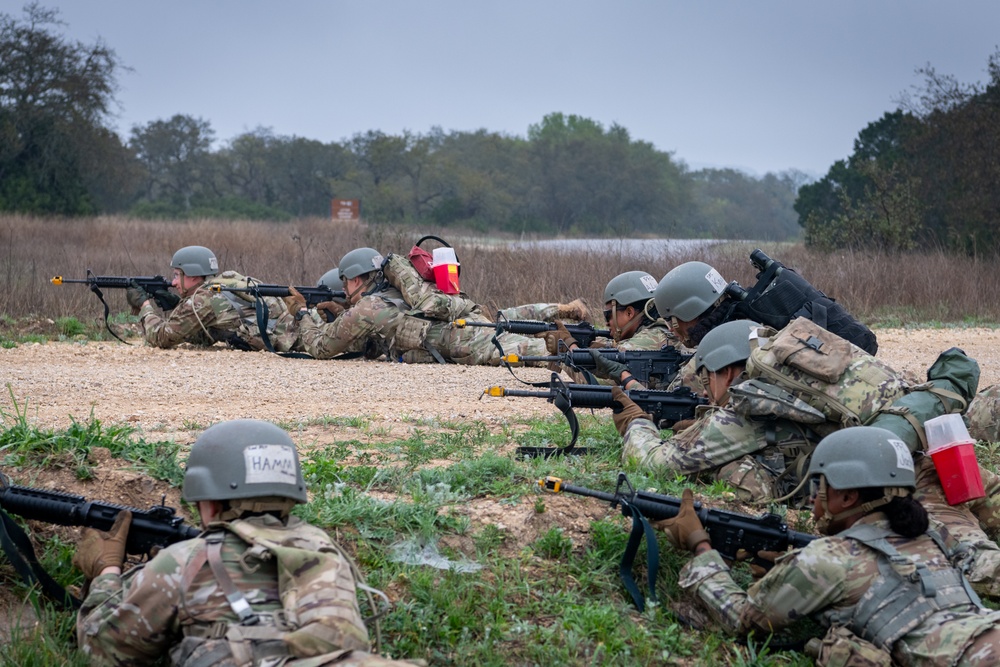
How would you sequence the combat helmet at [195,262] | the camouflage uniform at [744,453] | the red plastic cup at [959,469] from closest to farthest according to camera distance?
the red plastic cup at [959,469] < the camouflage uniform at [744,453] < the combat helmet at [195,262]

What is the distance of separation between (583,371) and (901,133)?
23086mm

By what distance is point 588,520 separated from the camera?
5.50 meters

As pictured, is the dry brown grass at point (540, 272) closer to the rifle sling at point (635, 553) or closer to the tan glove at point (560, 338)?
the tan glove at point (560, 338)

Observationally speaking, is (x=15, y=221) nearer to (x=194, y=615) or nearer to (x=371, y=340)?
(x=371, y=340)

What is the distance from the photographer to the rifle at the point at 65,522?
4.22 m

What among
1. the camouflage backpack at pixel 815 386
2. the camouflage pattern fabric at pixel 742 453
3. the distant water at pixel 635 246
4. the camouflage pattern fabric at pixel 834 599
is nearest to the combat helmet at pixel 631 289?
the camouflage pattern fabric at pixel 742 453

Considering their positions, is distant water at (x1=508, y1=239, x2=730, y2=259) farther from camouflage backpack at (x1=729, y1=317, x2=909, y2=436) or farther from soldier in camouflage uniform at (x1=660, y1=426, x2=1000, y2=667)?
soldier in camouflage uniform at (x1=660, y1=426, x2=1000, y2=667)

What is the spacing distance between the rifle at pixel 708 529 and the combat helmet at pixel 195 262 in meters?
7.93

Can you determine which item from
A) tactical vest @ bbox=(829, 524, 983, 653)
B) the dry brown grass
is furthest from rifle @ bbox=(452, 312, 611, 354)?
tactical vest @ bbox=(829, 524, 983, 653)

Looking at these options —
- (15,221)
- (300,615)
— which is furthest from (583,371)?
(15,221)

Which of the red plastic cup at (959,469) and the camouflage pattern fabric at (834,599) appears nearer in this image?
the camouflage pattern fabric at (834,599)

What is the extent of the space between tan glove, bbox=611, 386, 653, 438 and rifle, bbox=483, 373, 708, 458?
0.15ft

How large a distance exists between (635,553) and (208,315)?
7.68 m

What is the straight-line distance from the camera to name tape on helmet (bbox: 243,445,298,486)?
12.6 feet
